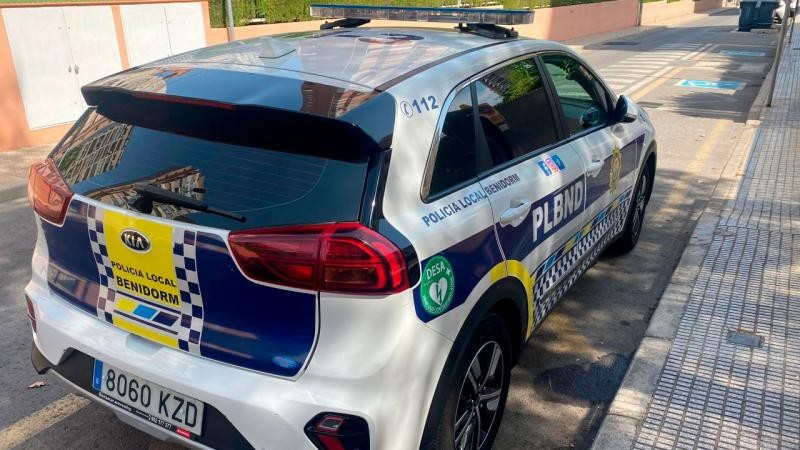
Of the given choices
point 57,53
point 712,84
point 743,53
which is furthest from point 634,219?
point 743,53

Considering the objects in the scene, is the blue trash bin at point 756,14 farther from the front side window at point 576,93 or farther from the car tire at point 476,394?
the car tire at point 476,394

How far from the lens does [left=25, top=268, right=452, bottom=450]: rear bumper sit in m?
1.94

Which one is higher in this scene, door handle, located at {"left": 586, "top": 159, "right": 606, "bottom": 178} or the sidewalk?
door handle, located at {"left": 586, "top": 159, "right": 606, "bottom": 178}

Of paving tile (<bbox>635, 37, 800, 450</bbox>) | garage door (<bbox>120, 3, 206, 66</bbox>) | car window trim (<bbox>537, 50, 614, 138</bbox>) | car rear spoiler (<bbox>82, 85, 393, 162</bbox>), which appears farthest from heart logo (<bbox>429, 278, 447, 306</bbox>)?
garage door (<bbox>120, 3, 206, 66</bbox>)

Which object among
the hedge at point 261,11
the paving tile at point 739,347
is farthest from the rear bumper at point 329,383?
the hedge at point 261,11

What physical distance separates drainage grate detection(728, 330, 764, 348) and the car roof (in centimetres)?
223

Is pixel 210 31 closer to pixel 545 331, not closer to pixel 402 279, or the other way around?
pixel 545 331

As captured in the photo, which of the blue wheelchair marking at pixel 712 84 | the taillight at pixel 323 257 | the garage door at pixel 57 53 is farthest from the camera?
the blue wheelchair marking at pixel 712 84

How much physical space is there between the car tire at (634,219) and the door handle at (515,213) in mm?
2297

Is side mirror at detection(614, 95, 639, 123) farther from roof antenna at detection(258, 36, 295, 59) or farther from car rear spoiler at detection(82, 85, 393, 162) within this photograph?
car rear spoiler at detection(82, 85, 393, 162)

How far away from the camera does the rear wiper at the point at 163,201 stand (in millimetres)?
2043

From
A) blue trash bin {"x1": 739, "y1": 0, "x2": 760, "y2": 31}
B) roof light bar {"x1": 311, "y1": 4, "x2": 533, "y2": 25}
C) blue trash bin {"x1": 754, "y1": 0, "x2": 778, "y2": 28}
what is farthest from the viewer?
blue trash bin {"x1": 739, "y1": 0, "x2": 760, "y2": 31}

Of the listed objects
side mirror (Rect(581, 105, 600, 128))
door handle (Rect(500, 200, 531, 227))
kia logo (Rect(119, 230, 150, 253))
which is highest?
side mirror (Rect(581, 105, 600, 128))

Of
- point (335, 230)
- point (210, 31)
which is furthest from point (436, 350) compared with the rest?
point (210, 31)
